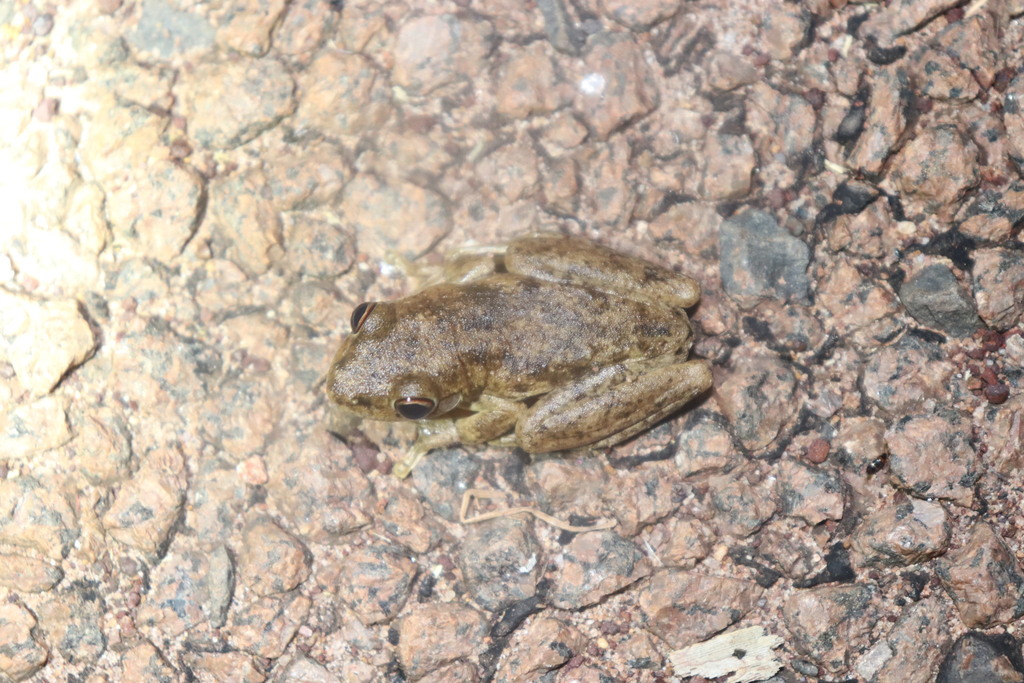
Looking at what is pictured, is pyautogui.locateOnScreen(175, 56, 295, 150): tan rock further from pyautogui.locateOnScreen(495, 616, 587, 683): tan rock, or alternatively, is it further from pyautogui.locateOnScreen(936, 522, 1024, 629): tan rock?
pyautogui.locateOnScreen(936, 522, 1024, 629): tan rock

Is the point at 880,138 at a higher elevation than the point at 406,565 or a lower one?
higher

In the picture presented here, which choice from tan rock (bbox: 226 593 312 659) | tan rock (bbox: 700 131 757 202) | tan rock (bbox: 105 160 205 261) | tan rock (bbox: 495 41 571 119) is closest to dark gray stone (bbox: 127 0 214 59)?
tan rock (bbox: 105 160 205 261)

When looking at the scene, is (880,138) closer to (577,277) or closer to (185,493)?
(577,277)

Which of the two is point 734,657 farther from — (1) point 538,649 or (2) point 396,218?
(2) point 396,218

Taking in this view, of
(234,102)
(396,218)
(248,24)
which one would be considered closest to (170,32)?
(248,24)

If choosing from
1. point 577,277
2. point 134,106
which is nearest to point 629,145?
point 577,277

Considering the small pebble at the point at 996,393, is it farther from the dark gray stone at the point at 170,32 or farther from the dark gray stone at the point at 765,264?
the dark gray stone at the point at 170,32
